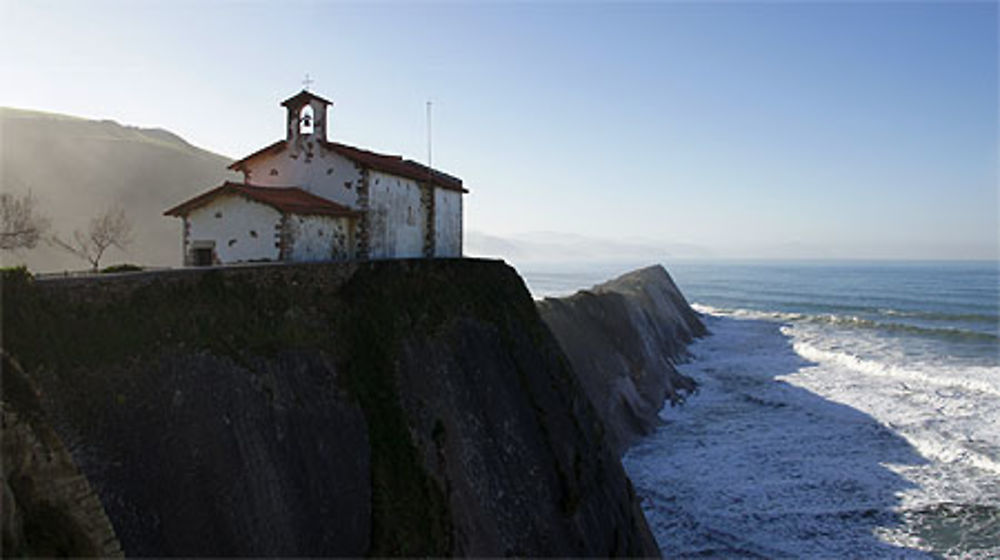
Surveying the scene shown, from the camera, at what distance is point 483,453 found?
52.6ft

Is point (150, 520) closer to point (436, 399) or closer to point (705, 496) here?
point (436, 399)

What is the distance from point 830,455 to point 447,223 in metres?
22.4

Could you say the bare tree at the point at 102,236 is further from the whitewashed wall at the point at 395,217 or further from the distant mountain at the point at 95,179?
the distant mountain at the point at 95,179

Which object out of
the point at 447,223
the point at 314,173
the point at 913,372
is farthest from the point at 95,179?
the point at 913,372

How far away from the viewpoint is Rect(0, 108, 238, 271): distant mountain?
89000mm

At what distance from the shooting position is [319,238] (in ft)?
67.0

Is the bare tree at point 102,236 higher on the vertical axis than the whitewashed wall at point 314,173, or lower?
lower

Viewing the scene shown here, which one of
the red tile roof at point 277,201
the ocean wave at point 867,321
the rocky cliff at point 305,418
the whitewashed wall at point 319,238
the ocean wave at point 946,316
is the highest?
the red tile roof at point 277,201

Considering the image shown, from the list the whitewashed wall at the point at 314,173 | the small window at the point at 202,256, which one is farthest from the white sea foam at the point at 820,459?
the small window at the point at 202,256

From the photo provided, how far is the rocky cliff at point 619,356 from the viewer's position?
33.8 meters

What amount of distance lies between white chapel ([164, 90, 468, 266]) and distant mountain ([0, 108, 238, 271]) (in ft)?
227

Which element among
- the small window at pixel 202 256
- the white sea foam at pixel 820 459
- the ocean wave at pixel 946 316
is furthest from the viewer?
the ocean wave at pixel 946 316

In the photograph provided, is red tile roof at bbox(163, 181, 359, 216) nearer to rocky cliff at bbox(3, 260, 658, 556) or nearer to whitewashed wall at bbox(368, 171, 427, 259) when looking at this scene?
whitewashed wall at bbox(368, 171, 427, 259)

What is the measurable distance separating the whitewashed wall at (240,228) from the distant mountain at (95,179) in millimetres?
70915
